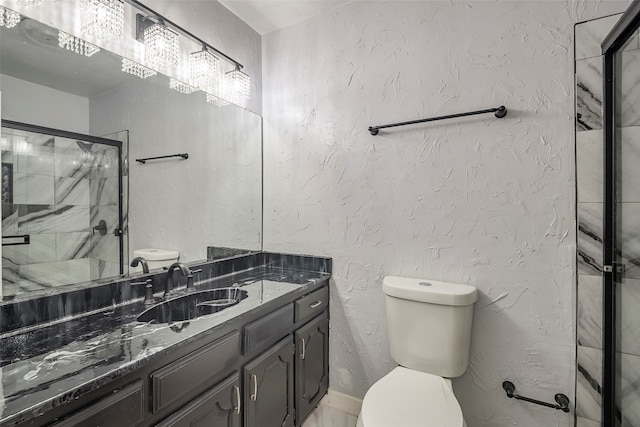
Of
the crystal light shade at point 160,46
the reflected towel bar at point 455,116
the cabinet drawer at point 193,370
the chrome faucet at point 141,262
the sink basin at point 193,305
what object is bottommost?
the cabinet drawer at point 193,370

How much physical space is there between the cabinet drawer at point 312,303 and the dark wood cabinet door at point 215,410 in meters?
0.48

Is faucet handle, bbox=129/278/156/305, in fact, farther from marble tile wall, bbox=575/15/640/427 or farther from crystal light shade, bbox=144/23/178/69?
marble tile wall, bbox=575/15/640/427

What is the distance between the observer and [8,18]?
1.05 meters

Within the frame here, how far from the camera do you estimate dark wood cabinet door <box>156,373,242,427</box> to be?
996 millimetres

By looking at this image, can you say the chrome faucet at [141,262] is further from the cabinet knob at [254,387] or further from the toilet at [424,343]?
the toilet at [424,343]

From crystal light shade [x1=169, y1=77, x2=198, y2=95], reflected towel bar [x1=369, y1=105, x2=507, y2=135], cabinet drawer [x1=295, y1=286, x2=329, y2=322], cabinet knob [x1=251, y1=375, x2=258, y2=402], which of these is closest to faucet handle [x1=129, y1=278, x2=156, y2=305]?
cabinet knob [x1=251, y1=375, x2=258, y2=402]

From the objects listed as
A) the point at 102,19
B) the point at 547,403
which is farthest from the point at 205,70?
the point at 547,403

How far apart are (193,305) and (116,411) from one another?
694mm

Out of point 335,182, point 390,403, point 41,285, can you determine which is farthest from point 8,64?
point 390,403

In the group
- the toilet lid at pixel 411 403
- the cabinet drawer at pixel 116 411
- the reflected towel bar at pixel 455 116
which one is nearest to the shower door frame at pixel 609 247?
the reflected towel bar at pixel 455 116

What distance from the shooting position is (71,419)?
2.36 feet

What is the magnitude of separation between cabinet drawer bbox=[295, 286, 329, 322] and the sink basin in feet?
0.98

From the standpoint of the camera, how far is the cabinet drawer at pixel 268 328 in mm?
1278

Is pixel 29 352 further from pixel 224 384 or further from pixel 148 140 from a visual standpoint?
pixel 148 140
